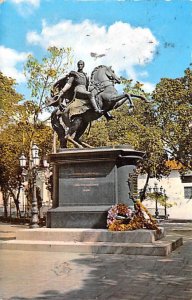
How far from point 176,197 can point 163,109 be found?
17.4 metres

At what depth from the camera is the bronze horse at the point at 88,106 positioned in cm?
1369

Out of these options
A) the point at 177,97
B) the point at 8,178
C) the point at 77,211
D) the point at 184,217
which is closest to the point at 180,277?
the point at 77,211

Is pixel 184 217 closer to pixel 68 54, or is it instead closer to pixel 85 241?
pixel 68 54

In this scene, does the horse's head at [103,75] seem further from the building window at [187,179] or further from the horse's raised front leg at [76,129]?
the building window at [187,179]

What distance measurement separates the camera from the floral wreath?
11672mm

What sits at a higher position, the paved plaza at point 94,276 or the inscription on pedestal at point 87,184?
the inscription on pedestal at point 87,184

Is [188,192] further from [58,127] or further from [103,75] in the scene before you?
[103,75]

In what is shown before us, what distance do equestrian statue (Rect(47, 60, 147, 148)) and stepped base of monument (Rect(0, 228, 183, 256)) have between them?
10.3ft

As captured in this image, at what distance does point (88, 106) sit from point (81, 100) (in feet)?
1.12

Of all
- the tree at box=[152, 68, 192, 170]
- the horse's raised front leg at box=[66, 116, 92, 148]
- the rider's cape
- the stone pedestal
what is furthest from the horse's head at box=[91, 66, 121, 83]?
the tree at box=[152, 68, 192, 170]

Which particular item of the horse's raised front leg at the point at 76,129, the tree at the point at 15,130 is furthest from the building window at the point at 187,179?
the horse's raised front leg at the point at 76,129

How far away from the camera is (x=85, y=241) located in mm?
11625

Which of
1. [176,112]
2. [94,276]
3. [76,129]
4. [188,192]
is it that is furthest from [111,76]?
[188,192]

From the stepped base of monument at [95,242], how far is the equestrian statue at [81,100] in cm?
314
